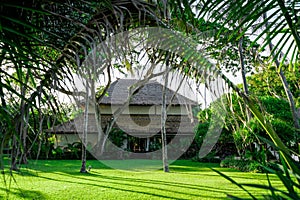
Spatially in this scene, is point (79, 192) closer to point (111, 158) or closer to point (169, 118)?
point (111, 158)

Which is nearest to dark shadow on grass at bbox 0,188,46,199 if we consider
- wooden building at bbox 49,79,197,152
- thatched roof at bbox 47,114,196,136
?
wooden building at bbox 49,79,197,152

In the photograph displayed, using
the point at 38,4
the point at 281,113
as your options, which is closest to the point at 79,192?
the point at 38,4

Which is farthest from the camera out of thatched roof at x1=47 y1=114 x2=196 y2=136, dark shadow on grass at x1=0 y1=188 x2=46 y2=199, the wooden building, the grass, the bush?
thatched roof at x1=47 y1=114 x2=196 y2=136

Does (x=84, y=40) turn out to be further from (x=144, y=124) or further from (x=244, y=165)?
(x=144, y=124)

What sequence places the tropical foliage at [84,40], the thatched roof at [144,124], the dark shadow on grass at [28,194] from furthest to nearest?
the thatched roof at [144,124] < the dark shadow on grass at [28,194] < the tropical foliage at [84,40]

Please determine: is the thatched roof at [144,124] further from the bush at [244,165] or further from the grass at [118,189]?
the grass at [118,189]

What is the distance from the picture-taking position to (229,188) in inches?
258

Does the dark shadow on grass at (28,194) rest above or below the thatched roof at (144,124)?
below

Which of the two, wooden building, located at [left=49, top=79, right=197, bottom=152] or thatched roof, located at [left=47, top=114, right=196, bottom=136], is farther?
thatched roof, located at [left=47, top=114, right=196, bottom=136]

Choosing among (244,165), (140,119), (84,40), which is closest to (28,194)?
(84,40)

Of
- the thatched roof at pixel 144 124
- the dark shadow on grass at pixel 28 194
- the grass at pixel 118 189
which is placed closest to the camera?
the dark shadow on grass at pixel 28 194

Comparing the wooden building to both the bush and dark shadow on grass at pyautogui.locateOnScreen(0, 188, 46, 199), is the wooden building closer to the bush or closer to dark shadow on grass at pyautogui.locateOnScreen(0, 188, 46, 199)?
the bush

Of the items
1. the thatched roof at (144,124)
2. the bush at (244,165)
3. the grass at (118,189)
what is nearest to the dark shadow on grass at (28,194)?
the grass at (118,189)

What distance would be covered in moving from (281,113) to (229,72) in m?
2.51
